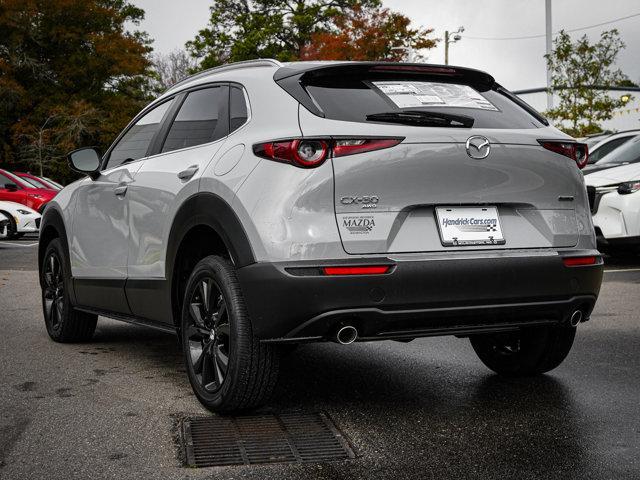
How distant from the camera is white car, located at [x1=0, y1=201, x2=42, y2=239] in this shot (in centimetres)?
2125

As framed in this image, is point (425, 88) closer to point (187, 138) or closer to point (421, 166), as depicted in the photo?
point (421, 166)

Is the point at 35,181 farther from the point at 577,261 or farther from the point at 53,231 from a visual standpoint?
the point at 577,261

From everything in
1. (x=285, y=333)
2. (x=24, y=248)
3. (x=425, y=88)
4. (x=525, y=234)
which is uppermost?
(x=425, y=88)

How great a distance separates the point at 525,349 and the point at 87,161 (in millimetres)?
3196

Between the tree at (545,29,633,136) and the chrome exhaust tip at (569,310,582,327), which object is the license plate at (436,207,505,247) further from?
the tree at (545,29,633,136)

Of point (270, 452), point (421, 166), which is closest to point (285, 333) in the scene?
point (270, 452)

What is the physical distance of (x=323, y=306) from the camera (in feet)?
13.8

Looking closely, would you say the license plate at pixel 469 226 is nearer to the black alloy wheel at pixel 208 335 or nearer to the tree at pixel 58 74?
the black alloy wheel at pixel 208 335

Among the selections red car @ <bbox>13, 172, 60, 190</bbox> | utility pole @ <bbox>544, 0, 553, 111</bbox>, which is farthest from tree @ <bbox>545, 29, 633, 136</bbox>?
red car @ <bbox>13, 172, 60, 190</bbox>

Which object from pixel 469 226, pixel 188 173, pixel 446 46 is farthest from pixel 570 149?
pixel 446 46

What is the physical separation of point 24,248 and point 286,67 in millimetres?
14632

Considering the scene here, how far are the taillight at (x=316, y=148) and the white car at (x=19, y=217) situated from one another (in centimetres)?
1793

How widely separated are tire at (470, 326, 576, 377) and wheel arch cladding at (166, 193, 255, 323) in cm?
183

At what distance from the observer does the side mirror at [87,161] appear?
6535 mm
